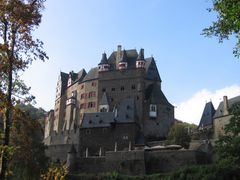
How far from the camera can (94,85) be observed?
70312mm

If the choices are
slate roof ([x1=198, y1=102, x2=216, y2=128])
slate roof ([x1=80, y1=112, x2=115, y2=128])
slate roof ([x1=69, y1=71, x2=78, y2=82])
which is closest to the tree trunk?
slate roof ([x1=80, y1=112, x2=115, y2=128])

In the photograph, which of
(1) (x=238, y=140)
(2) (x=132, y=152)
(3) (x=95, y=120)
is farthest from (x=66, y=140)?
(1) (x=238, y=140)

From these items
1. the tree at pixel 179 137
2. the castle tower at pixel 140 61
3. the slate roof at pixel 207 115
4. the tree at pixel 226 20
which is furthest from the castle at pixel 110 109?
the tree at pixel 226 20

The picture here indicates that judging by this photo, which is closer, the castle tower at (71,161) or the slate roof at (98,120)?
the castle tower at (71,161)

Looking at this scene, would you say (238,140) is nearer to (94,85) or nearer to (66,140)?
(66,140)

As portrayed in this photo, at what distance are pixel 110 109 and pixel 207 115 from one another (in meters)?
14.6

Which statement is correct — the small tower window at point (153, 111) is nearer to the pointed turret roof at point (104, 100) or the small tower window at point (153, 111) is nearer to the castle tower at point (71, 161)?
the pointed turret roof at point (104, 100)

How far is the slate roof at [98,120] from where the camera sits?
57156mm

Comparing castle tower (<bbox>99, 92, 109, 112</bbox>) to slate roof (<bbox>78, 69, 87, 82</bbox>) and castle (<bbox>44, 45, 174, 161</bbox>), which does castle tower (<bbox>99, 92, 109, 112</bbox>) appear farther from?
slate roof (<bbox>78, 69, 87, 82</bbox>)

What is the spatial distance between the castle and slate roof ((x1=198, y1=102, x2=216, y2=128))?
536cm

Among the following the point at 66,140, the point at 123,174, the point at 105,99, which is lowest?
the point at 123,174

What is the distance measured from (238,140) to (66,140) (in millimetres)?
44864

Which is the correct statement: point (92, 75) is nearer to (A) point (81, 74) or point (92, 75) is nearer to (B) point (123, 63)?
(A) point (81, 74)

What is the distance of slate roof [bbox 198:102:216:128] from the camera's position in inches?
2382
